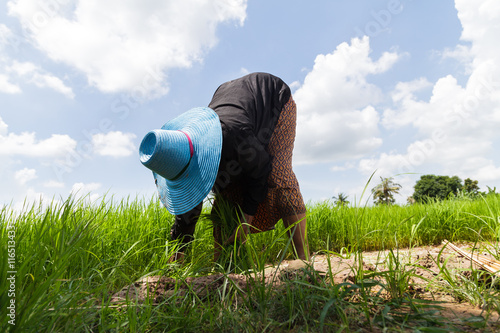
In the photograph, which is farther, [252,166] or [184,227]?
[184,227]

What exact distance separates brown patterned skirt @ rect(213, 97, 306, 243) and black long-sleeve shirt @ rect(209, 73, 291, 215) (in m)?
0.07

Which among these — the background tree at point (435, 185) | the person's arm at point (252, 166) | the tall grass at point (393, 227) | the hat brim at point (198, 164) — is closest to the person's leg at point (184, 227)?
the hat brim at point (198, 164)

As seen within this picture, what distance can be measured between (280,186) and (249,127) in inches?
23.4

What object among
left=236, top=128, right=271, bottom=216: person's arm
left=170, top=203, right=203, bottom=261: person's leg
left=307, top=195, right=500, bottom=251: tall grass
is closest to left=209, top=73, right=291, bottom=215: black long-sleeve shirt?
left=236, top=128, right=271, bottom=216: person's arm

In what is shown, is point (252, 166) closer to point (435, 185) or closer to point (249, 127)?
point (249, 127)

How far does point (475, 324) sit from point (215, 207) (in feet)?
6.49

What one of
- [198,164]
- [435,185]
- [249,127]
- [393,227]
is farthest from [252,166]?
[435,185]

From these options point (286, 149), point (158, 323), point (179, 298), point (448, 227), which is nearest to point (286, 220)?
point (286, 149)

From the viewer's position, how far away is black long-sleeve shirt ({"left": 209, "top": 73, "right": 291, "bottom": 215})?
2303 mm

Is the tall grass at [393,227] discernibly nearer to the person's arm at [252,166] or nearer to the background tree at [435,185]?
the person's arm at [252,166]

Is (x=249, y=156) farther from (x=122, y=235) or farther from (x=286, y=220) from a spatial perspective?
(x=122, y=235)

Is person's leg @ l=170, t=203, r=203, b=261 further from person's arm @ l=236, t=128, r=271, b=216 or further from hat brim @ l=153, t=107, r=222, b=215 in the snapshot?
person's arm @ l=236, t=128, r=271, b=216

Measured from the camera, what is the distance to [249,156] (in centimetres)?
230

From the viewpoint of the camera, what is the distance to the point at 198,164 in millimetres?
2211
